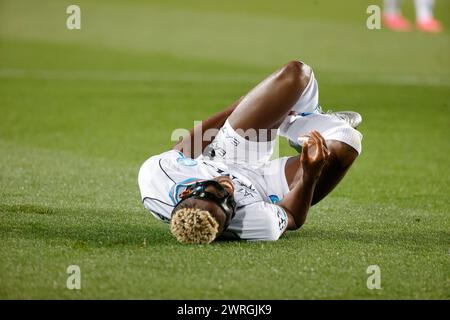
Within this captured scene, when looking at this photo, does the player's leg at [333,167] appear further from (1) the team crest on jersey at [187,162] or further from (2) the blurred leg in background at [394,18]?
(2) the blurred leg in background at [394,18]

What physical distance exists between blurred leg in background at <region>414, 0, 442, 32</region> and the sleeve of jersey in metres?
16.8

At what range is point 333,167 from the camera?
6.04 metres

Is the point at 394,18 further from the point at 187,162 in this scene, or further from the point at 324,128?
the point at 187,162

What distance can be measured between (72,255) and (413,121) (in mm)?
7385

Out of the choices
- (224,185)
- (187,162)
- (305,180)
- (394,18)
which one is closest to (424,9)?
(394,18)

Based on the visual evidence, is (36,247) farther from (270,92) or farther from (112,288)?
(270,92)

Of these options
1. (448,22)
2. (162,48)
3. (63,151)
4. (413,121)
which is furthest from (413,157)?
(448,22)

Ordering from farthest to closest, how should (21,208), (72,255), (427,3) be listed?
(427,3) → (21,208) → (72,255)

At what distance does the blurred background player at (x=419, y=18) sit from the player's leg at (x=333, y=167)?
16.3 meters

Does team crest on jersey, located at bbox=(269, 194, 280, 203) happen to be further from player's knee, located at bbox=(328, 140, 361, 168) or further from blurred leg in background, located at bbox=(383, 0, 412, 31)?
blurred leg in background, located at bbox=(383, 0, 412, 31)

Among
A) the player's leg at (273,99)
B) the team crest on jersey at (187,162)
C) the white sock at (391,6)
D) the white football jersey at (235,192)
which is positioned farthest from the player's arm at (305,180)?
the white sock at (391,6)

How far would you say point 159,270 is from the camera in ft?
16.9

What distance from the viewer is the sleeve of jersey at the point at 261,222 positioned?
5719 mm

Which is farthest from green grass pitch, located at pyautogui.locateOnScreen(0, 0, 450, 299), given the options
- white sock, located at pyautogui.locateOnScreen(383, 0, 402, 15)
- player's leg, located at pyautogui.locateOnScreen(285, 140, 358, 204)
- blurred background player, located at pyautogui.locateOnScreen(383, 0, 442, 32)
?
white sock, located at pyautogui.locateOnScreen(383, 0, 402, 15)
